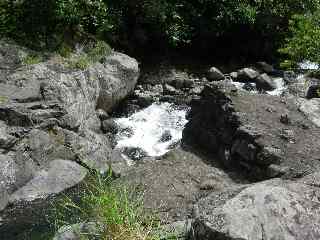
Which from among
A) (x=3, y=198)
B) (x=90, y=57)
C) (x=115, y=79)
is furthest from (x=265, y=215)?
(x=90, y=57)

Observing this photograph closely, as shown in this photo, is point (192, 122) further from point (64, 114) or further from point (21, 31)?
point (21, 31)

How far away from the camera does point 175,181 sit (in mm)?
13750

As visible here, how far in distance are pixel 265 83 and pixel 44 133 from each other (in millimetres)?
11178

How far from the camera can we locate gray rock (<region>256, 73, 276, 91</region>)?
22056 mm

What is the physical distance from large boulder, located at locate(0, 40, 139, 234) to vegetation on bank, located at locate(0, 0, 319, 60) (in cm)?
338

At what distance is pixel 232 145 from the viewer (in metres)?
14.7

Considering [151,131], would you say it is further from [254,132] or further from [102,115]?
[254,132]

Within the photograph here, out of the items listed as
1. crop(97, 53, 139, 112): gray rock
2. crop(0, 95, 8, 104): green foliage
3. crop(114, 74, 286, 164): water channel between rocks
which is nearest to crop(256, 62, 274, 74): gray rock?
crop(114, 74, 286, 164): water channel between rocks

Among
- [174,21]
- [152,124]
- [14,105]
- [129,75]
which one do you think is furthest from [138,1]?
[14,105]

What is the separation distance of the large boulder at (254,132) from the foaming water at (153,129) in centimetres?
94

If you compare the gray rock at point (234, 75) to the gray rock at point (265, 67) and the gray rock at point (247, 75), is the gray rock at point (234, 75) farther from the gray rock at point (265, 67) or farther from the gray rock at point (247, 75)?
the gray rock at point (265, 67)

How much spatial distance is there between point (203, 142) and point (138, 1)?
1056cm

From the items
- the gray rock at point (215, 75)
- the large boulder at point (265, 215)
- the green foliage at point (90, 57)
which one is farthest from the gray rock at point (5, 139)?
the gray rock at point (215, 75)

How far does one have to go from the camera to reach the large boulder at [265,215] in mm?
6129
